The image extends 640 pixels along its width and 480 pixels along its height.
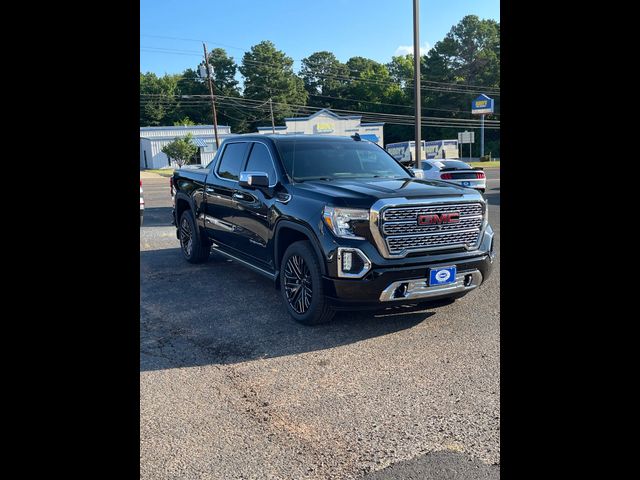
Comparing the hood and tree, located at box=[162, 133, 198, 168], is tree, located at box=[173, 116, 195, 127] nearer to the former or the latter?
tree, located at box=[162, 133, 198, 168]

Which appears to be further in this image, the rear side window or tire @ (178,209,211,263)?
the rear side window

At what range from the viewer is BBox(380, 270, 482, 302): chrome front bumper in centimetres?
432

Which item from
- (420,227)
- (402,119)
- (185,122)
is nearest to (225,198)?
(420,227)

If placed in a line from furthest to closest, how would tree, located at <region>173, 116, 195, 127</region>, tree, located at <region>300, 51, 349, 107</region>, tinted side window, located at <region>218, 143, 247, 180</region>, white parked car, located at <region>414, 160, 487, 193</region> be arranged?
tree, located at <region>300, 51, 349, 107</region>, tree, located at <region>173, 116, 195, 127</region>, white parked car, located at <region>414, 160, 487, 193</region>, tinted side window, located at <region>218, 143, 247, 180</region>

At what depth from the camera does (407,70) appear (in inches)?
3716

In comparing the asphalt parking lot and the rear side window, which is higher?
the rear side window

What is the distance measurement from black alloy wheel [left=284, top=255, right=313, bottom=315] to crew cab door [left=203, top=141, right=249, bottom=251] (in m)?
1.23

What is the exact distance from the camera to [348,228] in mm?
4340

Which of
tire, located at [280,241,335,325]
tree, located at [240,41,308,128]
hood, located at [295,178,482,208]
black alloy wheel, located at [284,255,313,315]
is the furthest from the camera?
tree, located at [240,41,308,128]

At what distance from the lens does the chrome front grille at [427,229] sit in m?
4.34

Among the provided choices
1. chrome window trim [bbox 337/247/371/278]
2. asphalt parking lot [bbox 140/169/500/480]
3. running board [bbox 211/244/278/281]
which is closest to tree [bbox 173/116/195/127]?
running board [bbox 211/244/278/281]

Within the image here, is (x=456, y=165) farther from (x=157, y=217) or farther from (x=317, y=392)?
(x=317, y=392)

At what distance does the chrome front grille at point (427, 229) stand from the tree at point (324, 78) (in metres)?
89.9
